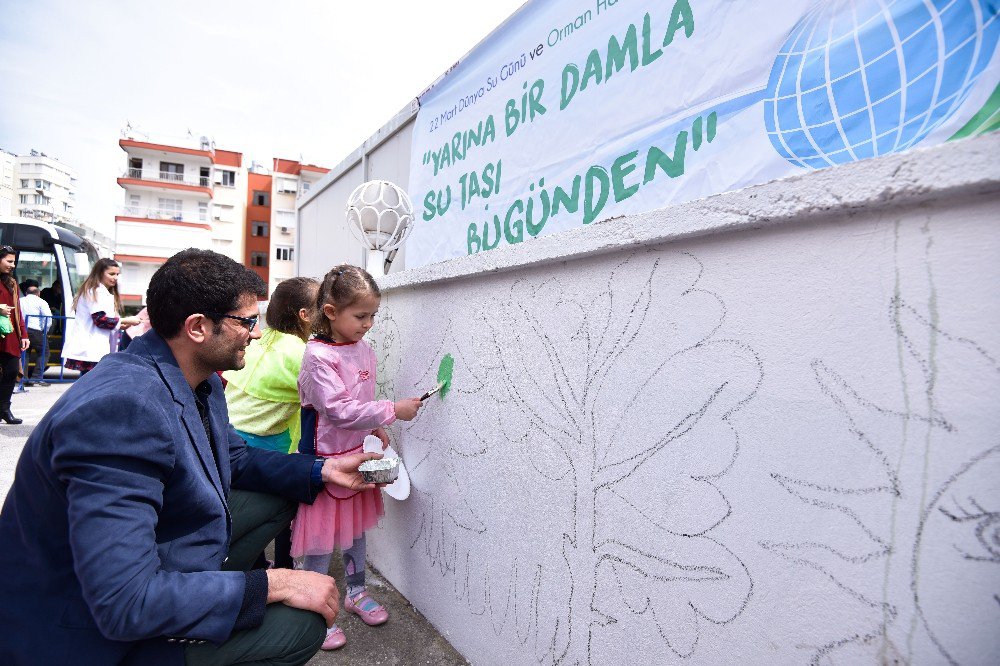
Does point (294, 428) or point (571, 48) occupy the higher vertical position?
point (571, 48)

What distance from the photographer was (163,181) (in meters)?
36.5

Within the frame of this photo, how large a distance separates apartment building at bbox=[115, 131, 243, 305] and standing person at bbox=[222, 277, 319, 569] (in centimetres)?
3672

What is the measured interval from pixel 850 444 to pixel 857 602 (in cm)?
28

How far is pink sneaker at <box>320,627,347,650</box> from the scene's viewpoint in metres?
2.13

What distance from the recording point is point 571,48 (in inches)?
129

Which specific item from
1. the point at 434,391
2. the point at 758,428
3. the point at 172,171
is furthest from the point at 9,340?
the point at 172,171

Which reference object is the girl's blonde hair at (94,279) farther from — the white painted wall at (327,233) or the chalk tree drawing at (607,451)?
the chalk tree drawing at (607,451)

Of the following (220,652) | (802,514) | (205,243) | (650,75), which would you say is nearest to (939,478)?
(802,514)

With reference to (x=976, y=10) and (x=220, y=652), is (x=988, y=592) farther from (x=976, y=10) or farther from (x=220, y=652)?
(x=976, y=10)

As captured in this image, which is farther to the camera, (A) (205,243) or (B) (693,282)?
(A) (205,243)

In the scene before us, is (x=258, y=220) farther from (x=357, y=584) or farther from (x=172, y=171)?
(x=357, y=584)

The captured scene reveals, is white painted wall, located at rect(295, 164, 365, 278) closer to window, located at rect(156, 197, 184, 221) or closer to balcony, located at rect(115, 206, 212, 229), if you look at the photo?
balcony, located at rect(115, 206, 212, 229)

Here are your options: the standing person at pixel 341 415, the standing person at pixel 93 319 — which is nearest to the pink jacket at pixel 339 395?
the standing person at pixel 341 415

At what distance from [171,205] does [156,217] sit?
69.2 inches
